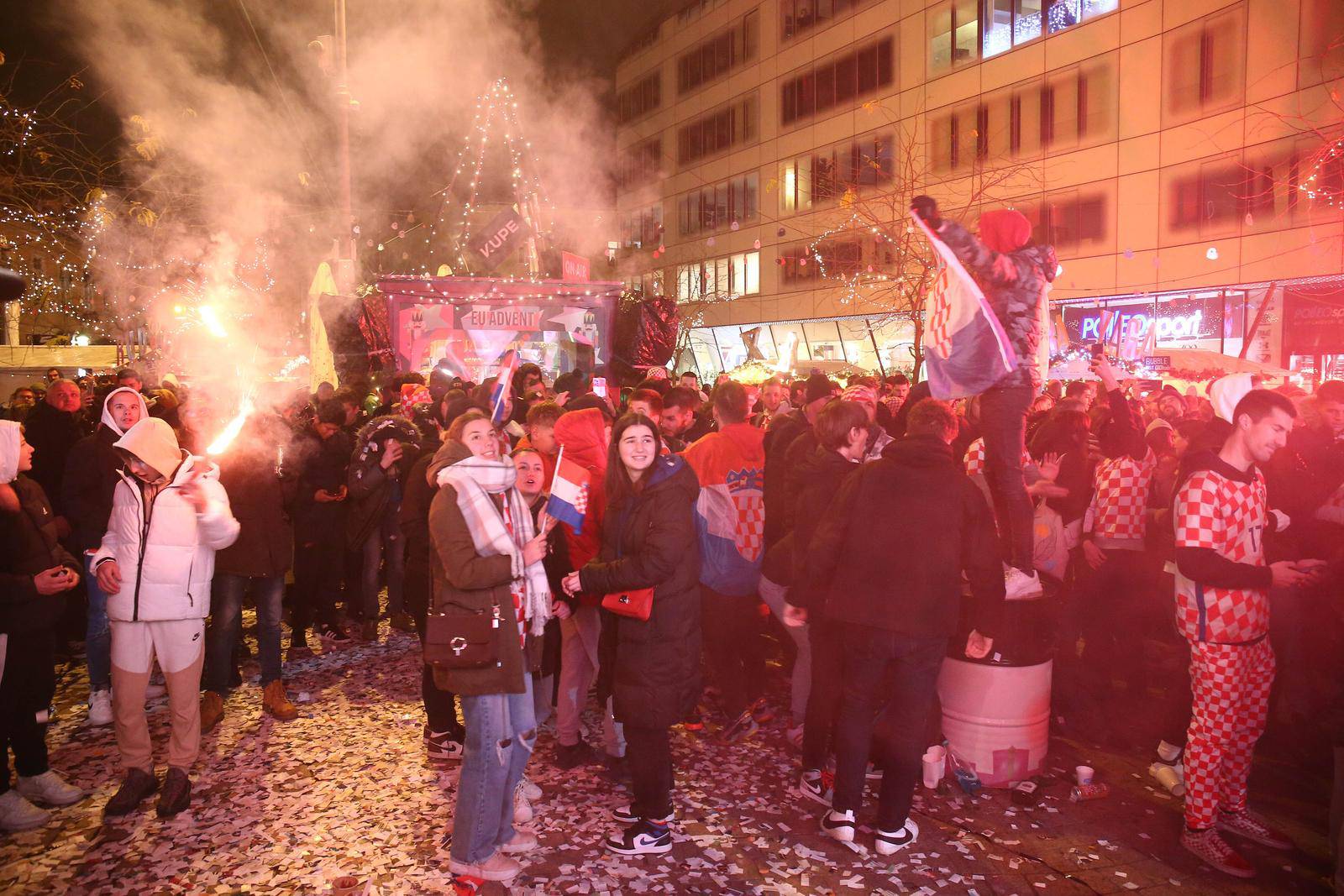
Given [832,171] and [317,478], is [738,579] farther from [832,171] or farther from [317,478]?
[832,171]

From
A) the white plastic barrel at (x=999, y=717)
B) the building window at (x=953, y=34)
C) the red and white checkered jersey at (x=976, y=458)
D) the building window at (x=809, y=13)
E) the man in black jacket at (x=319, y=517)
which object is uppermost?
the building window at (x=809, y=13)

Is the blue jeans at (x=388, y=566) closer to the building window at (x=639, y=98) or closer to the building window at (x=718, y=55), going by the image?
the building window at (x=718, y=55)

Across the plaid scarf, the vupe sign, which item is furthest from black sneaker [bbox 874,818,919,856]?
the vupe sign

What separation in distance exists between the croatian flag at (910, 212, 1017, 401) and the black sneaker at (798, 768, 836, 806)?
221cm

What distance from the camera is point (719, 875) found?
393 cm

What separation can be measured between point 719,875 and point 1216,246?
74.8ft

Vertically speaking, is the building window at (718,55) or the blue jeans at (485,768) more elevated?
the building window at (718,55)

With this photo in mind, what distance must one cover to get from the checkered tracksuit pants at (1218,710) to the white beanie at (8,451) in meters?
5.97

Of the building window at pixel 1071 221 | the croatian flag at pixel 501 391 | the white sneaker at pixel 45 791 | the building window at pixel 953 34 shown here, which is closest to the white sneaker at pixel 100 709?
the white sneaker at pixel 45 791

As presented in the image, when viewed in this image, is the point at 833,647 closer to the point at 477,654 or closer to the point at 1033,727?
the point at 1033,727

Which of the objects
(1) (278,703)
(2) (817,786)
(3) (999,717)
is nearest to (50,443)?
(1) (278,703)

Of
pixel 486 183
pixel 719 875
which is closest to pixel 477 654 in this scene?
pixel 719 875

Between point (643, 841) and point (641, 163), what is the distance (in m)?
44.2

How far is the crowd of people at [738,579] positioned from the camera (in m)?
3.94
